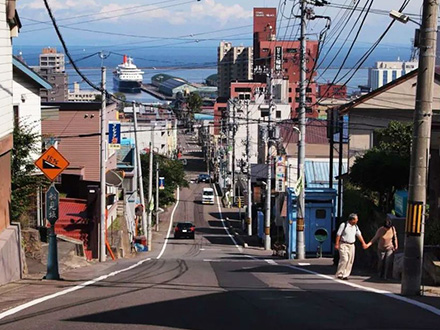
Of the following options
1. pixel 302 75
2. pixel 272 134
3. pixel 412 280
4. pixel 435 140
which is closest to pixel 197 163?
pixel 272 134

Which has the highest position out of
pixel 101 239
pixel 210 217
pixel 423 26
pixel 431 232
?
pixel 423 26

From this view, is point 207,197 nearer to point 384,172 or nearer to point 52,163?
point 384,172

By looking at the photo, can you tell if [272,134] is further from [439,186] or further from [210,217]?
[439,186]

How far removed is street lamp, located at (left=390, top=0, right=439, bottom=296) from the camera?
13172 millimetres

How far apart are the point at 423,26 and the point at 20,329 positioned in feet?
27.7

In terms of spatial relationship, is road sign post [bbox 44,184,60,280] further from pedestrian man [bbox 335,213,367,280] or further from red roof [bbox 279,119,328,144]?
red roof [bbox 279,119,328,144]

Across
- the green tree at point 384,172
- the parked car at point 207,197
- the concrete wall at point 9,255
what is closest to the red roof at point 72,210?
the green tree at point 384,172

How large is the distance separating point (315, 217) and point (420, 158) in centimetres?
2190

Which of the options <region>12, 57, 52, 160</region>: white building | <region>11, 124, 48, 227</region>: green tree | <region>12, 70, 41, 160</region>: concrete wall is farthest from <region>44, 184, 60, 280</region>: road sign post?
<region>12, 70, 41, 160</region>: concrete wall

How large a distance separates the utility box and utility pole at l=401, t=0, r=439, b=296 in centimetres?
2082

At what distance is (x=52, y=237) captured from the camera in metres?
16.7

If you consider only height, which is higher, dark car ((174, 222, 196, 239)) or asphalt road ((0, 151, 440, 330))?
asphalt road ((0, 151, 440, 330))

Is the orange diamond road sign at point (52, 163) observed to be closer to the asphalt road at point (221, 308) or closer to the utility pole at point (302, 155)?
the asphalt road at point (221, 308)

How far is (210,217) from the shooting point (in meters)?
76.9
